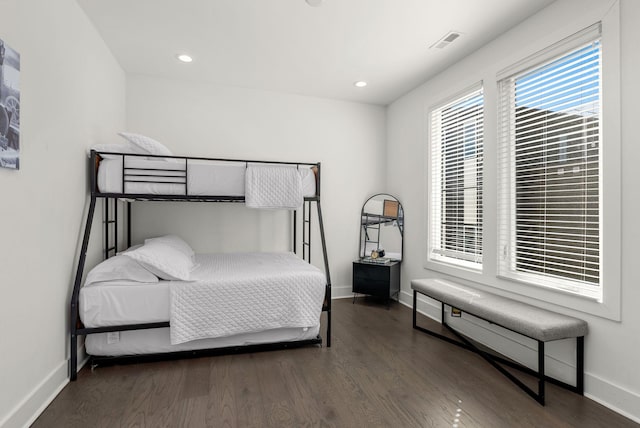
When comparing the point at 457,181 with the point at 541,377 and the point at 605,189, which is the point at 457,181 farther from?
the point at 541,377

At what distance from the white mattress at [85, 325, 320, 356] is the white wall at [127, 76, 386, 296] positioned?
1374 mm

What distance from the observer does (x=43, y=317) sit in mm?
1774

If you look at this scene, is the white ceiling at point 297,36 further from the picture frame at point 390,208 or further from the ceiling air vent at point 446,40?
the picture frame at point 390,208

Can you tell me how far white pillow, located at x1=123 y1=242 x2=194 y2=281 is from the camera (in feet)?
7.13

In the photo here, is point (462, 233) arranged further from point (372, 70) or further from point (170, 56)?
point (170, 56)

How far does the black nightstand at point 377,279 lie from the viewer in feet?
11.8

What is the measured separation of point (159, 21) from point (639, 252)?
3.33 metres

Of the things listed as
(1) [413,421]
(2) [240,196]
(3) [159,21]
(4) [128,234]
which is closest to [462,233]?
(1) [413,421]

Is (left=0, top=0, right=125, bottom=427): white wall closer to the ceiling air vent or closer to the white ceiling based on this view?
the white ceiling

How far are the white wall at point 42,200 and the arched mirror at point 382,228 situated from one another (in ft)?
9.50

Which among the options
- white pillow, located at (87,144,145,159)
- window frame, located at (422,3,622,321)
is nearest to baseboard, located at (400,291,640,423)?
window frame, located at (422,3,622,321)

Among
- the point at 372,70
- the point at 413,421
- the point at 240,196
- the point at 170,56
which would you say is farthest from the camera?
the point at 372,70

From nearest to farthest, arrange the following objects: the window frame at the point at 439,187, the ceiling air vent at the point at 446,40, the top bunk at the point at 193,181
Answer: the top bunk at the point at 193,181 < the ceiling air vent at the point at 446,40 < the window frame at the point at 439,187

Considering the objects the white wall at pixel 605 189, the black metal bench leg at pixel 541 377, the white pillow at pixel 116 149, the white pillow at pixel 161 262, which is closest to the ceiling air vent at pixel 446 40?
the white wall at pixel 605 189
